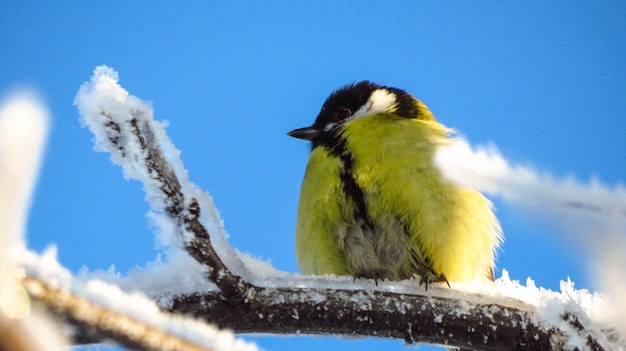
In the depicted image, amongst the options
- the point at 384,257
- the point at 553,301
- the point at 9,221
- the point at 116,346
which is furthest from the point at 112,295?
the point at 384,257

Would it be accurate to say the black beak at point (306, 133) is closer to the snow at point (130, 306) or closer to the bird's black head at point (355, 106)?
the bird's black head at point (355, 106)

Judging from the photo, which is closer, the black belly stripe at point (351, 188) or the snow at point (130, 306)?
the snow at point (130, 306)

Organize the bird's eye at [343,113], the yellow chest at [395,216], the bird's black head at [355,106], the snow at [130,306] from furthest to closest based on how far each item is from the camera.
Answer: the bird's eye at [343,113]
the bird's black head at [355,106]
the yellow chest at [395,216]
the snow at [130,306]

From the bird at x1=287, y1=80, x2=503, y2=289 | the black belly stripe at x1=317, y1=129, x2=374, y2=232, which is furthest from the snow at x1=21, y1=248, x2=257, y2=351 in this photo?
the black belly stripe at x1=317, y1=129, x2=374, y2=232

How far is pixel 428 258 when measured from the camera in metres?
3.07

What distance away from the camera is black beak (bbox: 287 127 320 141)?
160 inches

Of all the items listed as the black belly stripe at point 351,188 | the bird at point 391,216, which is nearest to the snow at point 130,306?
the bird at point 391,216

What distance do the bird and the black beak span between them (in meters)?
0.63

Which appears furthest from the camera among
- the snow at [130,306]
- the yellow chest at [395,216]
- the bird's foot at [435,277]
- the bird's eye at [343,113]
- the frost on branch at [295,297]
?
the bird's eye at [343,113]

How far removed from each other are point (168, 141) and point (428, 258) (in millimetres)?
1908

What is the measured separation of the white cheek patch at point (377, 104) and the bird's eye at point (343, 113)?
0.19 feet

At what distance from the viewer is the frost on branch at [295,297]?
133cm

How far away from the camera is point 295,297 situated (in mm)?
1755

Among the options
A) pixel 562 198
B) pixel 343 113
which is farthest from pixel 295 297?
pixel 343 113
